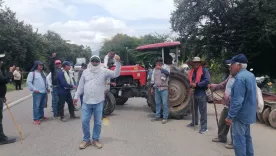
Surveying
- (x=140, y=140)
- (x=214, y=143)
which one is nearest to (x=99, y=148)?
(x=140, y=140)

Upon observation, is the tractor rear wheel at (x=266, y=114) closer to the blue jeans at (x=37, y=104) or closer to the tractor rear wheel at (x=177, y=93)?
the tractor rear wheel at (x=177, y=93)

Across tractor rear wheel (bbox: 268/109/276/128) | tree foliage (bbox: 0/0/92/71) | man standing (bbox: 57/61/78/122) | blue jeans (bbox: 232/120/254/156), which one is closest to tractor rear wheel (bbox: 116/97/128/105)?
man standing (bbox: 57/61/78/122)

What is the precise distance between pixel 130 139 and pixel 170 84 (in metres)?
2.98

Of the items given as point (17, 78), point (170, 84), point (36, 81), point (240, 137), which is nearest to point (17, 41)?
point (17, 78)

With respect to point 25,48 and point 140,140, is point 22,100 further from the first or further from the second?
point 25,48

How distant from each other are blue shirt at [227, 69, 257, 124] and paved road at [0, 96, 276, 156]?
1314 millimetres

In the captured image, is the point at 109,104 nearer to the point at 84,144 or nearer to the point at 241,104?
the point at 84,144

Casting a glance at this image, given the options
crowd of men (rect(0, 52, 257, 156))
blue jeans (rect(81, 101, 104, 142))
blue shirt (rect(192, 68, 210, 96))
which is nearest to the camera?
crowd of men (rect(0, 52, 257, 156))

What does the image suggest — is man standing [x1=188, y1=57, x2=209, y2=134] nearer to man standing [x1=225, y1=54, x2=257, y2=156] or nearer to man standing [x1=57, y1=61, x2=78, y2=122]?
man standing [x1=225, y1=54, x2=257, y2=156]

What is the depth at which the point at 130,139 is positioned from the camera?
674 centimetres

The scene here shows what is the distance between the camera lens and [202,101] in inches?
293

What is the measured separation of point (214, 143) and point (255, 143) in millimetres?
874

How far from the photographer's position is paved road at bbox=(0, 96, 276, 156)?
19.2ft

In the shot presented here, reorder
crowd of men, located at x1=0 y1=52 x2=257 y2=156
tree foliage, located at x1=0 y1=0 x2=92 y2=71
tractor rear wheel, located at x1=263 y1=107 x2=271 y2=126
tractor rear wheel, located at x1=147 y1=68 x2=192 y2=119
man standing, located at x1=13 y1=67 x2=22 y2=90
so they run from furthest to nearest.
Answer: tree foliage, located at x1=0 y1=0 x2=92 y2=71 < man standing, located at x1=13 y1=67 x2=22 y2=90 < tractor rear wheel, located at x1=147 y1=68 x2=192 y2=119 < tractor rear wheel, located at x1=263 y1=107 x2=271 y2=126 < crowd of men, located at x1=0 y1=52 x2=257 y2=156
